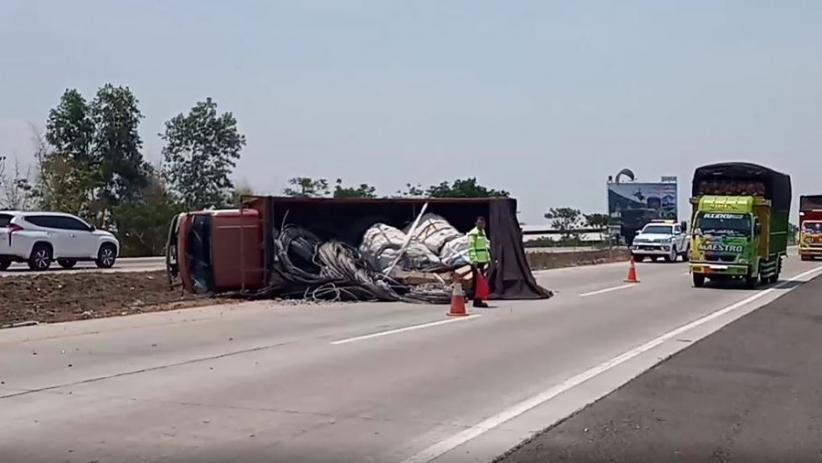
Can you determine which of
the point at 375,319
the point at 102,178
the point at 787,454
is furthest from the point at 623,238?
the point at 787,454

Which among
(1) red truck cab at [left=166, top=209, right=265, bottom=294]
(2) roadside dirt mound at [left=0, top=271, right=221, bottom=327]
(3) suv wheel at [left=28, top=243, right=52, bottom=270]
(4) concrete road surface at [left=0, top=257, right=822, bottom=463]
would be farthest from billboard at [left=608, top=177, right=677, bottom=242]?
(4) concrete road surface at [left=0, top=257, right=822, bottom=463]

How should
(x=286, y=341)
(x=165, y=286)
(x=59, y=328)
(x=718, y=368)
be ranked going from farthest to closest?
(x=165, y=286), (x=59, y=328), (x=286, y=341), (x=718, y=368)

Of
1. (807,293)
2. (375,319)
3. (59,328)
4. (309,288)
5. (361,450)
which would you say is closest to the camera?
(361,450)

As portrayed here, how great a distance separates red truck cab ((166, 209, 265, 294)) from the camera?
25.3 metres

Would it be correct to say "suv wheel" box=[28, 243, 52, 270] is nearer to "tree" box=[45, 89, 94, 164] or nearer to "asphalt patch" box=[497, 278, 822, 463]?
"asphalt patch" box=[497, 278, 822, 463]

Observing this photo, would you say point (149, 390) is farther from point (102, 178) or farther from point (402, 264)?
point (102, 178)

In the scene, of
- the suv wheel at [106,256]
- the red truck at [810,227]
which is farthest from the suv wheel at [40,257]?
the red truck at [810,227]

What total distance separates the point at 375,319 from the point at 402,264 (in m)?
6.00

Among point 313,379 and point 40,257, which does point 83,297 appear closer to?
point 40,257

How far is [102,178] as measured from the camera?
64688mm

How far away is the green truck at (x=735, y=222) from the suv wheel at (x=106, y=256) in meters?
18.2

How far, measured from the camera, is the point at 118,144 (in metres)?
68.9

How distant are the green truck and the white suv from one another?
1844 centimetres

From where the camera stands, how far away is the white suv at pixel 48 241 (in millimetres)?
32312
